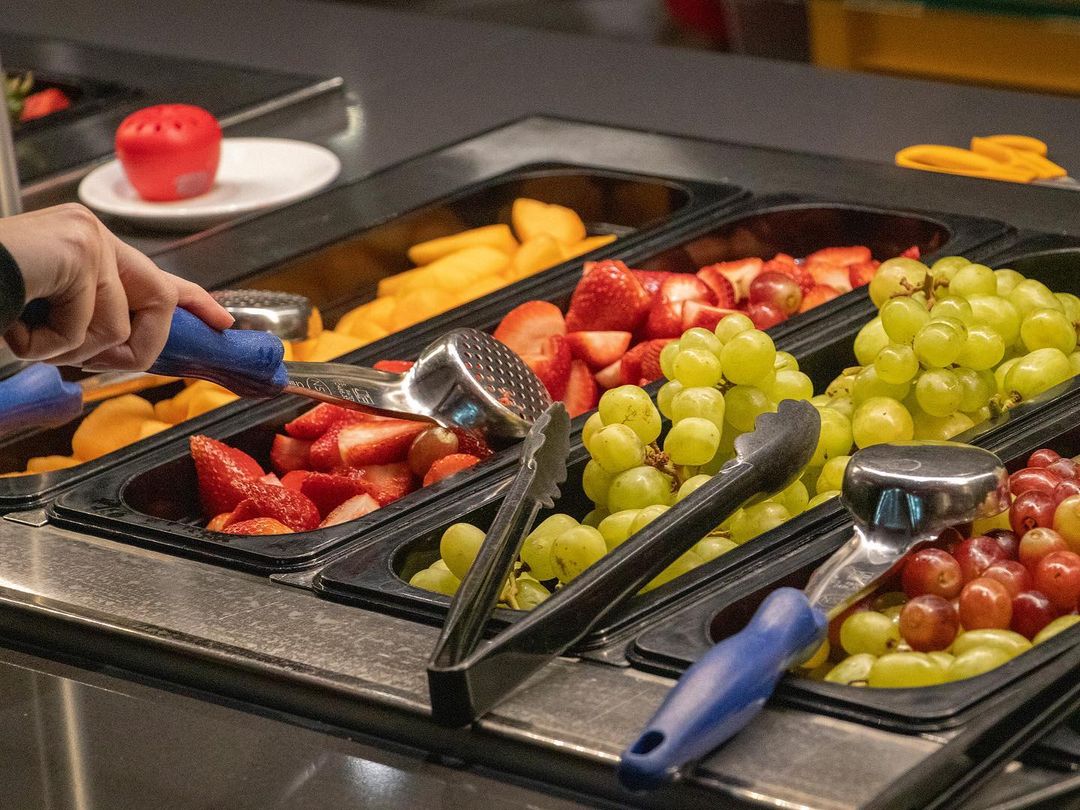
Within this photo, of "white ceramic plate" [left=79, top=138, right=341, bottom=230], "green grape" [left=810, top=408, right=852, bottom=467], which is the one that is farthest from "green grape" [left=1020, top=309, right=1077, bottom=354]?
"white ceramic plate" [left=79, top=138, right=341, bottom=230]

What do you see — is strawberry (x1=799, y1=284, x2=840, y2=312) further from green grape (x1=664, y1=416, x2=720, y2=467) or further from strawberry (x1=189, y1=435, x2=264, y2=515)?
strawberry (x1=189, y1=435, x2=264, y2=515)

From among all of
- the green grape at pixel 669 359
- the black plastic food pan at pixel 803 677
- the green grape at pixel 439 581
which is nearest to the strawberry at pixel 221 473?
the green grape at pixel 439 581

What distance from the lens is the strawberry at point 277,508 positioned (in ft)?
4.21

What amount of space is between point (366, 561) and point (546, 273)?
0.62m

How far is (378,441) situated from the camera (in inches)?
53.7

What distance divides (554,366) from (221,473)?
340 millimetres

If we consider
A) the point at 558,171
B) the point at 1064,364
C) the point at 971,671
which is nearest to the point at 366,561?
the point at 971,671

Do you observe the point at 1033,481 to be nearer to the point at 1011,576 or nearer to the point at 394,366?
the point at 1011,576

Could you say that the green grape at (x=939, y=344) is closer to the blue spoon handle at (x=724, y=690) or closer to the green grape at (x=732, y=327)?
the green grape at (x=732, y=327)

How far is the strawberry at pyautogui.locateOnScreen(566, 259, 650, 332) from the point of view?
1539 millimetres

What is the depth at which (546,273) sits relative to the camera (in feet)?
5.47

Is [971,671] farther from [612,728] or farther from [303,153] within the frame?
[303,153]

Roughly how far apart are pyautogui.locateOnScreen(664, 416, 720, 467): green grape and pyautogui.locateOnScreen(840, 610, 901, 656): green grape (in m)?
0.24

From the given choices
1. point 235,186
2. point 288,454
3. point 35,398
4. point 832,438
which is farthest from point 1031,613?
point 235,186
